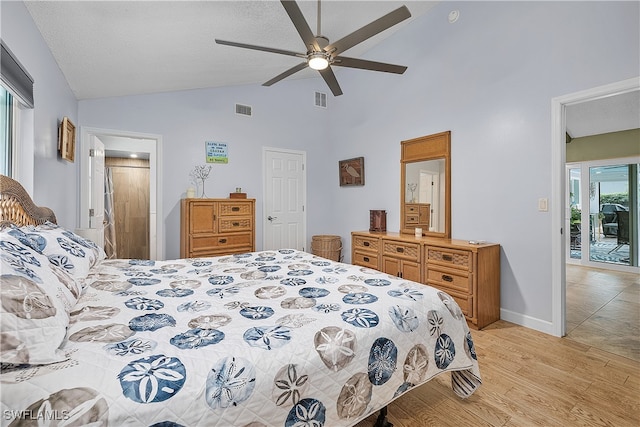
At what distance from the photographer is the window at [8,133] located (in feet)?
6.36

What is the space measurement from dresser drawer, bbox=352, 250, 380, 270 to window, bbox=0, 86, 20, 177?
348 centimetres

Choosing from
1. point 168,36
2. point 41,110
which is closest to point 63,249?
point 41,110

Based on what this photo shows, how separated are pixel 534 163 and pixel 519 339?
5.21ft

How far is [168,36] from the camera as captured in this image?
8.38 feet

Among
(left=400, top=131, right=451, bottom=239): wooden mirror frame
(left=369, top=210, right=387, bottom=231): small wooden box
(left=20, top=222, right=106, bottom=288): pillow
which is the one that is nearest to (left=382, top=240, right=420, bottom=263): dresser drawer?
(left=400, top=131, right=451, bottom=239): wooden mirror frame

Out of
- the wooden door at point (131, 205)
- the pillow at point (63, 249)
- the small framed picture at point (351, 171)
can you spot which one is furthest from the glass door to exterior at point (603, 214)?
the wooden door at point (131, 205)

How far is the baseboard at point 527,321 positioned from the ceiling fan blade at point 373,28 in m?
2.80

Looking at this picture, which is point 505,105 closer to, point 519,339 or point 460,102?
point 460,102

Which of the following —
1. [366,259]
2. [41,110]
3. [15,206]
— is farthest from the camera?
[366,259]

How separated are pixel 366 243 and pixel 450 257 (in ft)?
4.13

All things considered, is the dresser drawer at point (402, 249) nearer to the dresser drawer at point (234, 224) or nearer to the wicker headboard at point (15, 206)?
the dresser drawer at point (234, 224)

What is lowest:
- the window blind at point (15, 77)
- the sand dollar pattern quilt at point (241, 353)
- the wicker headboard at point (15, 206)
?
the sand dollar pattern quilt at point (241, 353)

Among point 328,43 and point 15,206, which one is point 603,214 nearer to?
point 328,43

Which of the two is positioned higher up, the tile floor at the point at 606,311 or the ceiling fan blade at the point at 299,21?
the ceiling fan blade at the point at 299,21
